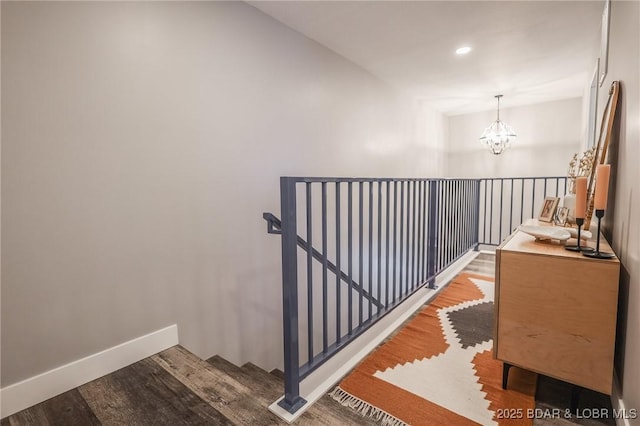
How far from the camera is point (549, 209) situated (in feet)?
7.54

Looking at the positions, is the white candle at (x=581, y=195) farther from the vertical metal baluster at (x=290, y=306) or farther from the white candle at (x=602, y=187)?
the vertical metal baluster at (x=290, y=306)

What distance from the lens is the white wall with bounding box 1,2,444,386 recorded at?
1.31 metres

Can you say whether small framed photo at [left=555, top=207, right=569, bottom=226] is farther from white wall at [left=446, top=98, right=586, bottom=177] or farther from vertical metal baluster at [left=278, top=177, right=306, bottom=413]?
white wall at [left=446, top=98, right=586, bottom=177]

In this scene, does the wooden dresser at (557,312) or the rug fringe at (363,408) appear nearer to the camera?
the wooden dresser at (557,312)

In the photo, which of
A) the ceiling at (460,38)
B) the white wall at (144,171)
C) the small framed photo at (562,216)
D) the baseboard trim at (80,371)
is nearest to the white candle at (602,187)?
the small framed photo at (562,216)

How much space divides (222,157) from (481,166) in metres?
→ 4.83

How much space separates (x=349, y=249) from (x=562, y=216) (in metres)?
1.53

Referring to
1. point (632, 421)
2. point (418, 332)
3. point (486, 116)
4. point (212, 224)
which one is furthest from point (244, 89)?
point (486, 116)

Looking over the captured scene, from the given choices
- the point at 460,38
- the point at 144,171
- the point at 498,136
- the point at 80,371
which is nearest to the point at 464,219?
the point at 460,38

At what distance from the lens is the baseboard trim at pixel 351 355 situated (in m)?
1.38

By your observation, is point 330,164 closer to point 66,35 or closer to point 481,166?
point 66,35

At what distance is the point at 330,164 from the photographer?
3.00 m

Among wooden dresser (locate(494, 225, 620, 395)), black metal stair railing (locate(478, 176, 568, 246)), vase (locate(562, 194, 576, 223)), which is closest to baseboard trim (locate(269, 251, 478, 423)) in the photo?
wooden dresser (locate(494, 225, 620, 395))

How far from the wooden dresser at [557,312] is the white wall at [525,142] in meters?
4.17
